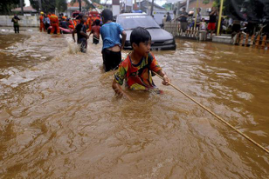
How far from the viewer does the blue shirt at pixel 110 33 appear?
15.0 ft

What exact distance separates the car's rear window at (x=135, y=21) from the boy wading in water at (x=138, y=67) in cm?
574

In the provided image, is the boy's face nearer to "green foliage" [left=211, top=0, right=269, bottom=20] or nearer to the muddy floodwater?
the muddy floodwater

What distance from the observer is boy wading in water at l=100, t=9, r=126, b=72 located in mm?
4562

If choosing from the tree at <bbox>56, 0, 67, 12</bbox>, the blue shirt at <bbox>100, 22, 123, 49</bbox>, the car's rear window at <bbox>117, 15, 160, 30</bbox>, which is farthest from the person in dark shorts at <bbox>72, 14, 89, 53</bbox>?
the tree at <bbox>56, 0, 67, 12</bbox>

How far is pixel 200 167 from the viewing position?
181 centimetres

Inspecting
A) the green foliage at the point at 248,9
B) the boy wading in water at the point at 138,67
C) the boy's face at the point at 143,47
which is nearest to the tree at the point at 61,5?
the green foliage at the point at 248,9

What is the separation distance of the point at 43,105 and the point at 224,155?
99.2 inches

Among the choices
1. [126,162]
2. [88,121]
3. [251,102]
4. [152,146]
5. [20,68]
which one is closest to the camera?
[126,162]

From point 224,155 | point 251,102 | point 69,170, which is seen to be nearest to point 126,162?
point 69,170

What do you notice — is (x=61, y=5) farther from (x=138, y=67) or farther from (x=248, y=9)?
(x=138, y=67)

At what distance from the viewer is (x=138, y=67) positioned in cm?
297

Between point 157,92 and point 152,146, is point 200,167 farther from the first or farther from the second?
point 157,92

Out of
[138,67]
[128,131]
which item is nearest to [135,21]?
[138,67]

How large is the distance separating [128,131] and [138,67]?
965mm
